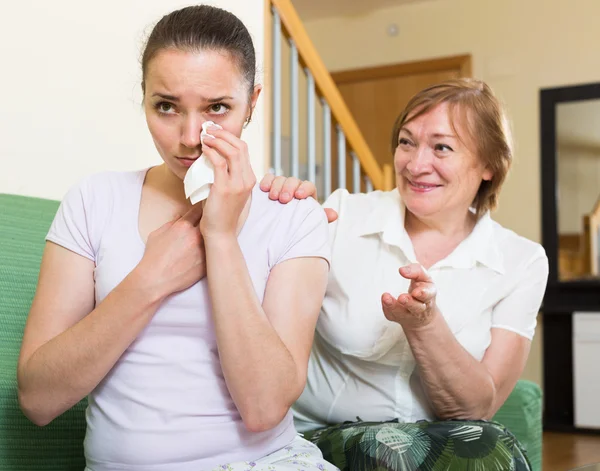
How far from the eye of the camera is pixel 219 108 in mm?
1038

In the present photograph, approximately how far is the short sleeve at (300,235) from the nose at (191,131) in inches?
7.7

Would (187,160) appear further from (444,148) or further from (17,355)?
(444,148)

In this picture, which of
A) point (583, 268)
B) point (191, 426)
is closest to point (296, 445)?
point (191, 426)

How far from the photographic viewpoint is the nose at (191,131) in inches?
39.6

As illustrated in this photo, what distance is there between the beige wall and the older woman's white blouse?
139 inches

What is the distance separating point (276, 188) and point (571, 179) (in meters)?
4.12

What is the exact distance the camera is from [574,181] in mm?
4887

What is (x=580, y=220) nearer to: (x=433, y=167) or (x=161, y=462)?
(x=433, y=167)

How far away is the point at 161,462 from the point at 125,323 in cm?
19

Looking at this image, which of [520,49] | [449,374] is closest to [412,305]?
[449,374]

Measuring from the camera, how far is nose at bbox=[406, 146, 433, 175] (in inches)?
61.6

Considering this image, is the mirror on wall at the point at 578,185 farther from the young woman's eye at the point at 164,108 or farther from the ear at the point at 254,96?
the young woman's eye at the point at 164,108

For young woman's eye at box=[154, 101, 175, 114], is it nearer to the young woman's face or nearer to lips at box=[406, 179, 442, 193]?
the young woman's face

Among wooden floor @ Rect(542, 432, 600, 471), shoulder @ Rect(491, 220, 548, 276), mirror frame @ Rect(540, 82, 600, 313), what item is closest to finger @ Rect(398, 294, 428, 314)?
shoulder @ Rect(491, 220, 548, 276)
